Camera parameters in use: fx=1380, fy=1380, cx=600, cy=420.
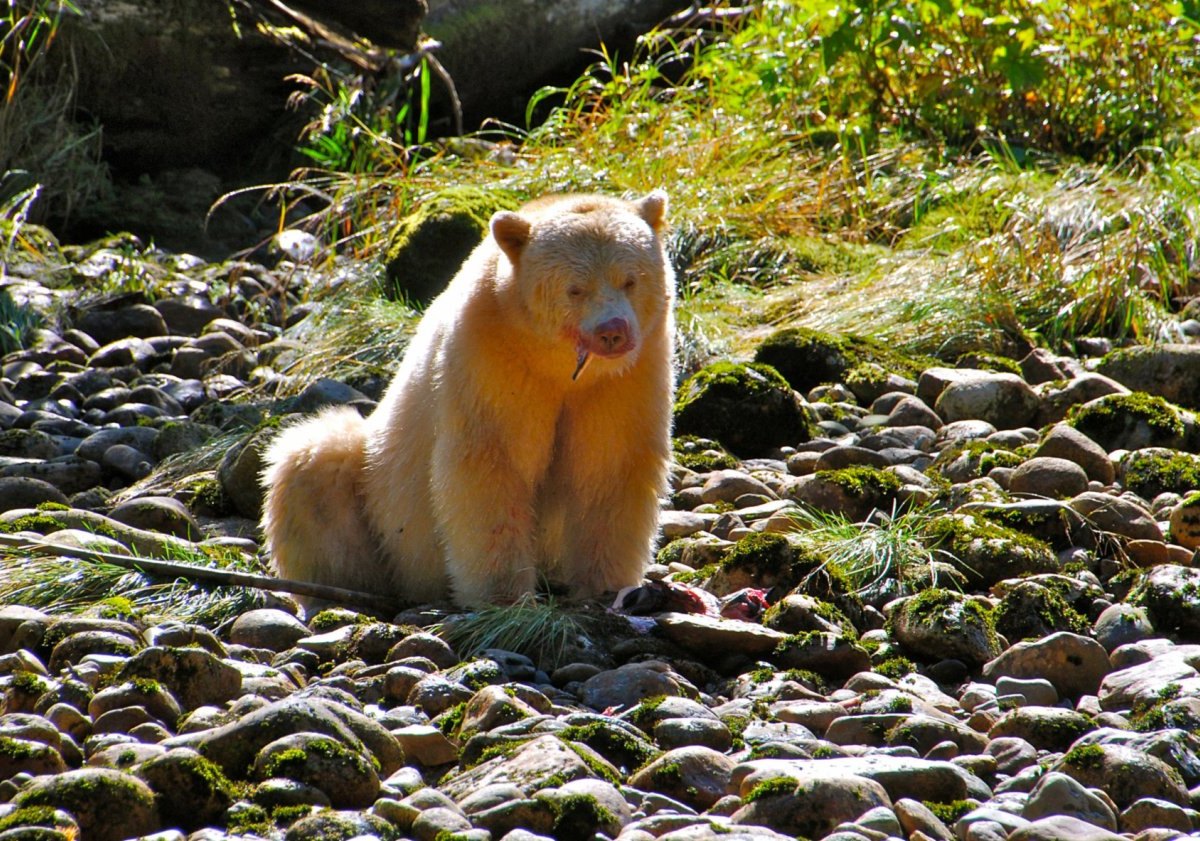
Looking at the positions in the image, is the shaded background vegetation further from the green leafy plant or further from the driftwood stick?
the green leafy plant

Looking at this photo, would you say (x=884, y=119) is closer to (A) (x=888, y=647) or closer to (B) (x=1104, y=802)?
(A) (x=888, y=647)

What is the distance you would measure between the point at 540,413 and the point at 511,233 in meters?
0.64

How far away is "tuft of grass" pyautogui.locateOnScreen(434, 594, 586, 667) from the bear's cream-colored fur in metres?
0.37

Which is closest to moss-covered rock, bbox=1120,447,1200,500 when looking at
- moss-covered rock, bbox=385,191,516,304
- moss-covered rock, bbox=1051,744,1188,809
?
moss-covered rock, bbox=1051,744,1188,809

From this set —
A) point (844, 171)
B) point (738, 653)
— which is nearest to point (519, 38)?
point (844, 171)

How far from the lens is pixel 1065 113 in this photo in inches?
437

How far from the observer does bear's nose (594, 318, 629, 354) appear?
4543 millimetres

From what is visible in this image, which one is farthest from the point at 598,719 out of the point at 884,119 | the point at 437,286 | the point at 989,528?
the point at 884,119

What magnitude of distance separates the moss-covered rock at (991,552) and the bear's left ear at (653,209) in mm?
1579

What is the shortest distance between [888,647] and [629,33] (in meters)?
9.64

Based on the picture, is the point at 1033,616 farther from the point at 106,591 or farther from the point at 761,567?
the point at 106,591

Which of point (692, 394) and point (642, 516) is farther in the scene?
point (692, 394)

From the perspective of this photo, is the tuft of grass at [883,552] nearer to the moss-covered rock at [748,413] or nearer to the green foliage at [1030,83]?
the moss-covered rock at [748,413]

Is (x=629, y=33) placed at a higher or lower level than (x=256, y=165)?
higher
